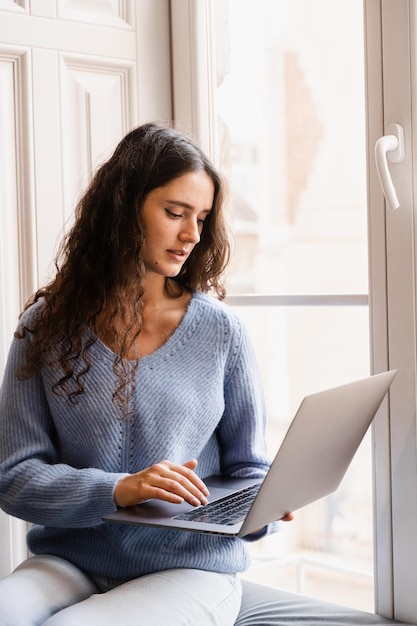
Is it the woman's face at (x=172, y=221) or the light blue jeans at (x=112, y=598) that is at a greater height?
the woman's face at (x=172, y=221)

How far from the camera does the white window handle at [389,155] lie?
144 cm

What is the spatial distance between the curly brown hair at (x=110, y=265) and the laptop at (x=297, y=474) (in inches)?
9.9

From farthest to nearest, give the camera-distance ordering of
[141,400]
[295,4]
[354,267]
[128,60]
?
[128,60], [295,4], [354,267], [141,400]

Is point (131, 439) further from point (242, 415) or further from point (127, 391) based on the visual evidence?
point (242, 415)

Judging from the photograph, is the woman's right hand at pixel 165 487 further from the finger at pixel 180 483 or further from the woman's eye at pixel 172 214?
the woman's eye at pixel 172 214

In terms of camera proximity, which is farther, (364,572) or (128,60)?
(128,60)

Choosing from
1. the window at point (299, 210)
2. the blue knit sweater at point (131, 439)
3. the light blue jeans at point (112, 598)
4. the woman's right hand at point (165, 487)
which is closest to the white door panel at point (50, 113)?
the window at point (299, 210)

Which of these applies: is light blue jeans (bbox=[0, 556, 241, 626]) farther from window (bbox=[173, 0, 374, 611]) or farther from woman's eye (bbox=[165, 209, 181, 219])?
woman's eye (bbox=[165, 209, 181, 219])

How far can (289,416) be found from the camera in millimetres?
1847

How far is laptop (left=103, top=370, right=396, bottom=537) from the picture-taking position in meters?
1.17

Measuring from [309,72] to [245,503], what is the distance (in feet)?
2.84

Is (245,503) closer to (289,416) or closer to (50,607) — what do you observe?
(50,607)

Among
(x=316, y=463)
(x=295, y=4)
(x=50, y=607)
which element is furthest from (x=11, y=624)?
(x=295, y=4)

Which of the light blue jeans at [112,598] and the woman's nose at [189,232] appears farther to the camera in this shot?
the woman's nose at [189,232]
